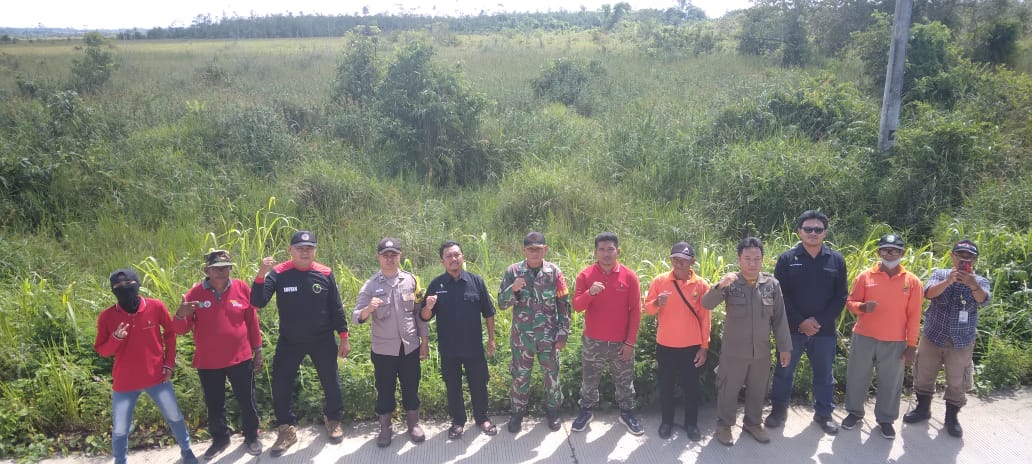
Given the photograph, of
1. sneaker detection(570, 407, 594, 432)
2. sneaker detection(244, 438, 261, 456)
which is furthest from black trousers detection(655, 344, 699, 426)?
sneaker detection(244, 438, 261, 456)

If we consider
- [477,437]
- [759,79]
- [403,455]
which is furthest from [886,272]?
[759,79]

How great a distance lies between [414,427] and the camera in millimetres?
4617

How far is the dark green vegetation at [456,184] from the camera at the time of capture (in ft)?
17.5

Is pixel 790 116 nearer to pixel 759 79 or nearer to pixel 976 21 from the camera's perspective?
pixel 759 79

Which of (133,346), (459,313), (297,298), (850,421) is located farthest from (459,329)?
(850,421)

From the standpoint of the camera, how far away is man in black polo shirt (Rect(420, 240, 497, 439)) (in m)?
4.54

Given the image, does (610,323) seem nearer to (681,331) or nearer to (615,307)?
(615,307)

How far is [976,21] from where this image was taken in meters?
15.4

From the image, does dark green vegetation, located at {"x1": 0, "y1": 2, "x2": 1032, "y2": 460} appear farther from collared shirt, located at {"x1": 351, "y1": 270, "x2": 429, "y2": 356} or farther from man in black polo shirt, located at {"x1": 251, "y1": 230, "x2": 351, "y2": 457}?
collared shirt, located at {"x1": 351, "y1": 270, "x2": 429, "y2": 356}

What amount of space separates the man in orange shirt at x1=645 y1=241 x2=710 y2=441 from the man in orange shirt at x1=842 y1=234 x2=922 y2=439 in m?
1.13

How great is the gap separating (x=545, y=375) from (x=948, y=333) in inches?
115

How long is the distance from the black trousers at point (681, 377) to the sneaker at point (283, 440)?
2.69 metres

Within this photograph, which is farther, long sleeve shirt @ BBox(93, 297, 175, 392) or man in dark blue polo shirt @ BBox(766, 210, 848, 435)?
man in dark blue polo shirt @ BBox(766, 210, 848, 435)

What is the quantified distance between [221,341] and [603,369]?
2728 millimetres
